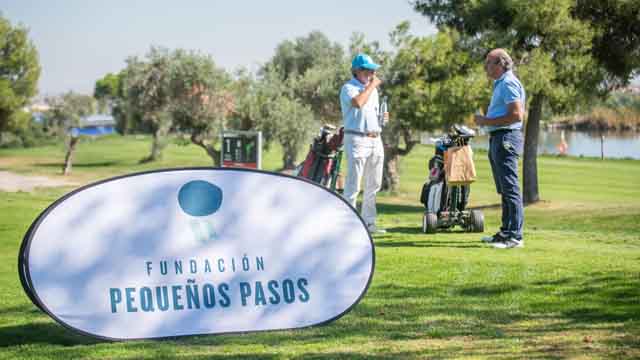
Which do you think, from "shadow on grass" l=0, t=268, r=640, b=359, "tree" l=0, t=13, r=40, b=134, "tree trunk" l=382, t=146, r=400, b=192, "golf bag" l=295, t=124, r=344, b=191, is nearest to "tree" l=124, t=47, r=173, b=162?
"tree trunk" l=382, t=146, r=400, b=192

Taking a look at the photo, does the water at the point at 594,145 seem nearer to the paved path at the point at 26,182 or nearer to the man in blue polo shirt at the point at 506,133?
the paved path at the point at 26,182

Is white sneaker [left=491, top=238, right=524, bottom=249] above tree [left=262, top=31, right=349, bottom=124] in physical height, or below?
below

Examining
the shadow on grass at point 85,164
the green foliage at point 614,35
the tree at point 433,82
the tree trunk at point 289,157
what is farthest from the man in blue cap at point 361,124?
the shadow on grass at point 85,164

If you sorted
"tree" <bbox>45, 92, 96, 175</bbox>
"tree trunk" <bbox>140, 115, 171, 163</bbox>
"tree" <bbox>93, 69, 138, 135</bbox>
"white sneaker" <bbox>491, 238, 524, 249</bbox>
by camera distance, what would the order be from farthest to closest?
"tree" <bbox>45, 92, 96, 175</bbox>, "tree" <bbox>93, 69, 138, 135</bbox>, "tree trunk" <bbox>140, 115, 171, 163</bbox>, "white sneaker" <bbox>491, 238, 524, 249</bbox>

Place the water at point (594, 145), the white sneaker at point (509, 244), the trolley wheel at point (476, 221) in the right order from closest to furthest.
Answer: the white sneaker at point (509, 244), the trolley wheel at point (476, 221), the water at point (594, 145)

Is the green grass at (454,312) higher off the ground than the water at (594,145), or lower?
higher

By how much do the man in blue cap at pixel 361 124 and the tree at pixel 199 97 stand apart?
2758 centimetres

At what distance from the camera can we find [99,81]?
6102 inches

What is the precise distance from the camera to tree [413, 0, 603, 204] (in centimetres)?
1891

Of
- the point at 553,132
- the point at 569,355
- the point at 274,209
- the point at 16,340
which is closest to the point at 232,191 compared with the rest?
the point at 274,209

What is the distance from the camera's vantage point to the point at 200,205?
Result: 5.54 metres

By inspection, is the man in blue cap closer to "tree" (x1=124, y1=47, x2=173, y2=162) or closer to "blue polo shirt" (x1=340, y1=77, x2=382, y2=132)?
"blue polo shirt" (x1=340, y1=77, x2=382, y2=132)

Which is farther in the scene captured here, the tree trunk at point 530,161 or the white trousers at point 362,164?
the tree trunk at point 530,161

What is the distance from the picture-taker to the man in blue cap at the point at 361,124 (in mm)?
9648
